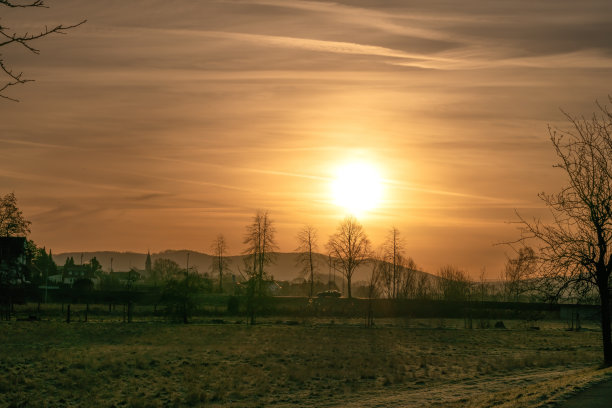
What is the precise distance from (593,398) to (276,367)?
785 inches

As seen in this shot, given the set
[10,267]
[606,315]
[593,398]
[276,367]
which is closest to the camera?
[593,398]

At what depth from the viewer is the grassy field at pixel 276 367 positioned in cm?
2523

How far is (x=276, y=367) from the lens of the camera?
3384 centimetres

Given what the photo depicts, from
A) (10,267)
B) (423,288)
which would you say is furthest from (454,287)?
(10,267)

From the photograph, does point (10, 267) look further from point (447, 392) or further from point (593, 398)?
point (593, 398)

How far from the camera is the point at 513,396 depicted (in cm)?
2011

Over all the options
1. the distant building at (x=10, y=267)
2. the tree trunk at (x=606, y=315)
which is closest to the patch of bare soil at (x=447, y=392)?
the tree trunk at (x=606, y=315)

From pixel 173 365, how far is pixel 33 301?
6657 centimetres

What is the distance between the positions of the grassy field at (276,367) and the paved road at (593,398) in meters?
0.51

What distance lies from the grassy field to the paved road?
0.51m

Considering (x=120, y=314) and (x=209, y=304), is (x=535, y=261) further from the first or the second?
(x=209, y=304)

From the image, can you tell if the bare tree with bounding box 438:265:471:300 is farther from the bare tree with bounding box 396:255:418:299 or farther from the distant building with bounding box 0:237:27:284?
the distant building with bounding box 0:237:27:284

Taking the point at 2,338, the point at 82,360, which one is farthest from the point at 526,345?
the point at 2,338

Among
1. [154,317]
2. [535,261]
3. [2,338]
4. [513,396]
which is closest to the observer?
[513,396]
